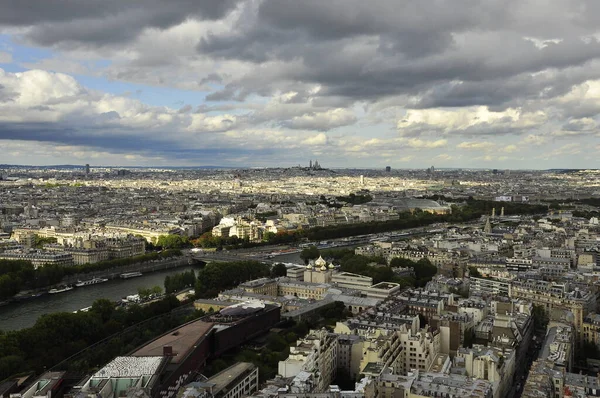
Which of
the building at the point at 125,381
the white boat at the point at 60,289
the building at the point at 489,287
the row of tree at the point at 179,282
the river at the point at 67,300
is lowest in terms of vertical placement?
the river at the point at 67,300

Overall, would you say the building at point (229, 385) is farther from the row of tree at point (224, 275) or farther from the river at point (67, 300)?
the river at point (67, 300)

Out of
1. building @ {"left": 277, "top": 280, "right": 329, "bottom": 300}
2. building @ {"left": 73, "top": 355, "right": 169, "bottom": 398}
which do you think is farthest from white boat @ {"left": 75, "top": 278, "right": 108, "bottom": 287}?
building @ {"left": 73, "top": 355, "right": 169, "bottom": 398}

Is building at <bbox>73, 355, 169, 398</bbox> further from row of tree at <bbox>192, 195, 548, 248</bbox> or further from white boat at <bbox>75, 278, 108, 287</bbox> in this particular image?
row of tree at <bbox>192, 195, 548, 248</bbox>

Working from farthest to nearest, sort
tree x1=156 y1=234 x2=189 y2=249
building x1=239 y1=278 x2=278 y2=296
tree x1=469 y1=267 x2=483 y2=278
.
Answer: tree x1=156 y1=234 x2=189 y2=249 → tree x1=469 y1=267 x2=483 y2=278 → building x1=239 y1=278 x2=278 y2=296

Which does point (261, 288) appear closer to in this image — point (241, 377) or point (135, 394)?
point (241, 377)

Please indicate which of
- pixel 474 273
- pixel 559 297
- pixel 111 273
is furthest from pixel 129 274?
pixel 559 297

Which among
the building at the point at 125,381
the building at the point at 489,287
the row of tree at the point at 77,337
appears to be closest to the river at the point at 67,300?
the row of tree at the point at 77,337

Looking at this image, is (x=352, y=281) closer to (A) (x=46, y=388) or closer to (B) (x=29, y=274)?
(B) (x=29, y=274)

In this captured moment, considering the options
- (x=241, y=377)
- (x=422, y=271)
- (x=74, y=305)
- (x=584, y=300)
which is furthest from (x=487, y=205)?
(x=241, y=377)
